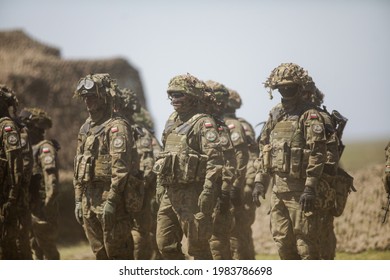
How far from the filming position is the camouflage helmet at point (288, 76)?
548 inches

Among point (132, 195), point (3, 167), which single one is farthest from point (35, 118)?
point (132, 195)

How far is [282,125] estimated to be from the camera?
14.0 metres

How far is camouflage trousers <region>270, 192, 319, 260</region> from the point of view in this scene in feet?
44.5

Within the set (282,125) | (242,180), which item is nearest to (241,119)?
(242,180)

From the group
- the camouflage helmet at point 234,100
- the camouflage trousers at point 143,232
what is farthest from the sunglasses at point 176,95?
the camouflage helmet at point 234,100

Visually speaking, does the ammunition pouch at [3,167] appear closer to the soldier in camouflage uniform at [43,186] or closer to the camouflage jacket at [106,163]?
the soldier in camouflage uniform at [43,186]

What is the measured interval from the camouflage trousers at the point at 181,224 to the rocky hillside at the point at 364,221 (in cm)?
557

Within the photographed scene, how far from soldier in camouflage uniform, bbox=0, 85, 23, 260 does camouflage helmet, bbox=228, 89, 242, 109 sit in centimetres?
447

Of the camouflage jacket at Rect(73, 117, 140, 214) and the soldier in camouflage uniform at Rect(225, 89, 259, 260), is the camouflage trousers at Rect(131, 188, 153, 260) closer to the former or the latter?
the soldier in camouflage uniform at Rect(225, 89, 259, 260)

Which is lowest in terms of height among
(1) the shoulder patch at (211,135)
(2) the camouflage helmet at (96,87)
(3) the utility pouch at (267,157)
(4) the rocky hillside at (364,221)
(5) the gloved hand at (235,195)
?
(4) the rocky hillside at (364,221)

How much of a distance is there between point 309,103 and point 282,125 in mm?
556

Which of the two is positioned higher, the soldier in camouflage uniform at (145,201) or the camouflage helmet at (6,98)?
the camouflage helmet at (6,98)

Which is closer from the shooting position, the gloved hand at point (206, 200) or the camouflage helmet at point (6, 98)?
the gloved hand at point (206, 200)
